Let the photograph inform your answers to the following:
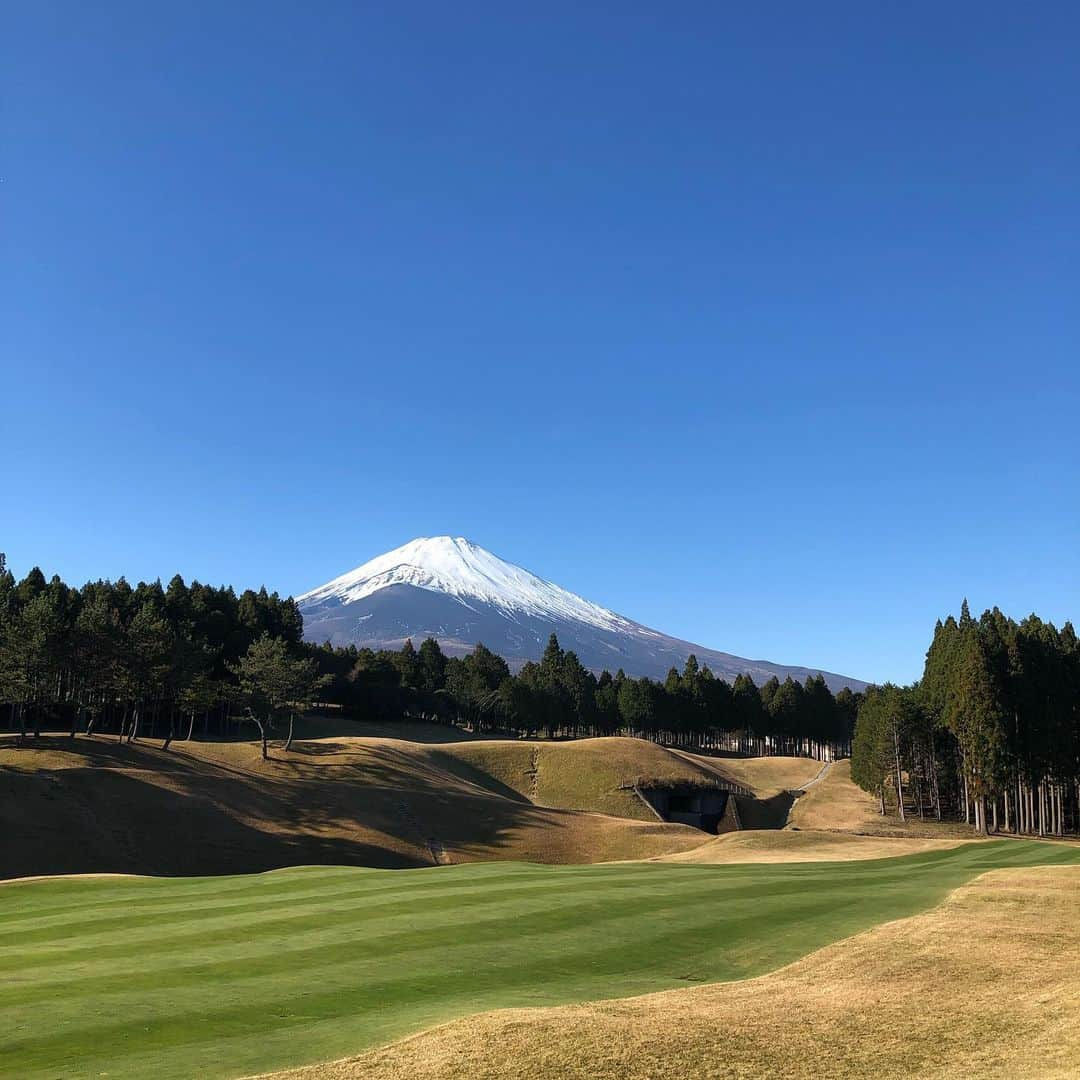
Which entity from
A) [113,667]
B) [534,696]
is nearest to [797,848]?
[113,667]

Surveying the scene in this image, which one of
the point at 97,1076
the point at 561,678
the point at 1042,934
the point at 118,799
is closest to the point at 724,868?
the point at 1042,934

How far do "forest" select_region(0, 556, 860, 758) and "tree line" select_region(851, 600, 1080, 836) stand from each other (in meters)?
58.4

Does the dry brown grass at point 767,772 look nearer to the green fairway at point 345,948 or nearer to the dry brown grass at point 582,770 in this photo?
the dry brown grass at point 582,770

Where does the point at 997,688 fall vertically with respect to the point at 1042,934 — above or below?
above

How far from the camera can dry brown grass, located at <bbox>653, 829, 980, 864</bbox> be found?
2270 inches

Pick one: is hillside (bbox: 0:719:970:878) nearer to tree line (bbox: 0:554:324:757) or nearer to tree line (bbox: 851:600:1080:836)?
tree line (bbox: 0:554:324:757)

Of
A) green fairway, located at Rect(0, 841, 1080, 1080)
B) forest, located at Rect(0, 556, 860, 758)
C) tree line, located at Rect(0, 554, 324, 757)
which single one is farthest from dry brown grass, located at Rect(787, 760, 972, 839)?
tree line, located at Rect(0, 554, 324, 757)

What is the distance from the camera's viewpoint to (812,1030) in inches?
663

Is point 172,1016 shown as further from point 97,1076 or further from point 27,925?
point 27,925

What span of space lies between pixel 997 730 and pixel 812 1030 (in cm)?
7253

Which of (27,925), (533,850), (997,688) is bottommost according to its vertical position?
(533,850)

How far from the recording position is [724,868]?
4528 centimetres

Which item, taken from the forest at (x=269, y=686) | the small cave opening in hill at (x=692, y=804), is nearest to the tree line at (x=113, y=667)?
the forest at (x=269, y=686)

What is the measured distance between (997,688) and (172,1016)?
80352mm
